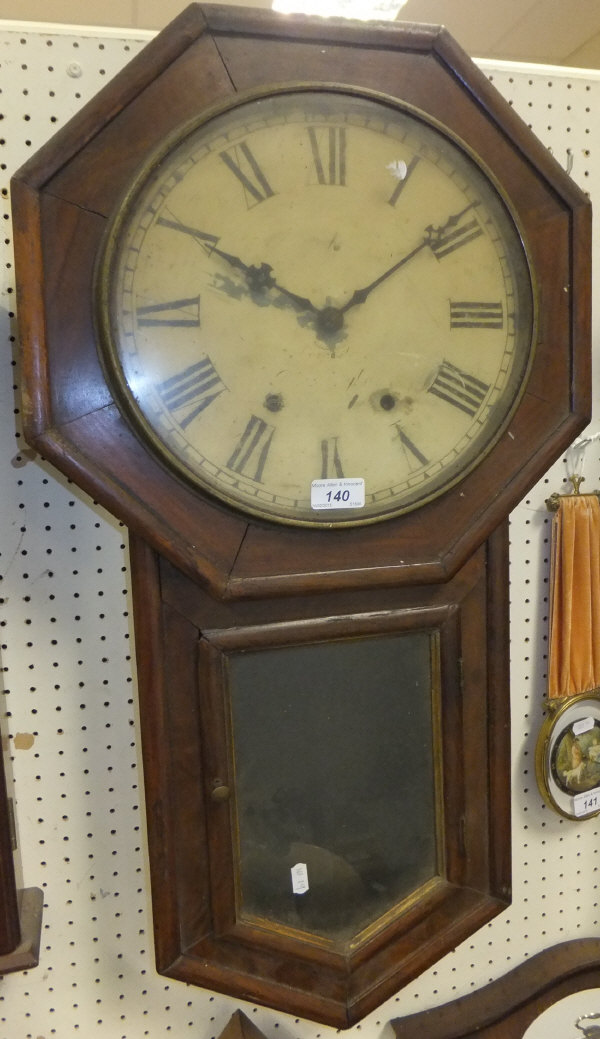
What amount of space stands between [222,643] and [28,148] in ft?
1.97

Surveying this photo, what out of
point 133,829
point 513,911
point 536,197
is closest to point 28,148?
point 536,197

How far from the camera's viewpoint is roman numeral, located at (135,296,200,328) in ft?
1.97

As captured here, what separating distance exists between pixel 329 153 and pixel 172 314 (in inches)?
7.9

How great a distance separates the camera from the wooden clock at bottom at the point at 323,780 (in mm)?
670

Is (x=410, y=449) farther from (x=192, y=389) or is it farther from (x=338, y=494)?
(x=192, y=389)

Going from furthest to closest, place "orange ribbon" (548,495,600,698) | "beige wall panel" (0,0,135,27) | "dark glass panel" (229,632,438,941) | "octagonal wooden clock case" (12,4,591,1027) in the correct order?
1. "beige wall panel" (0,0,135,27)
2. "orange ribbon" (548,495,600,698)
3. "dark glass panel" (229,632,438,941)
4. "octagonal wooden clock case" (12,4,591,1027)

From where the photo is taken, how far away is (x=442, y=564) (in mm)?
675

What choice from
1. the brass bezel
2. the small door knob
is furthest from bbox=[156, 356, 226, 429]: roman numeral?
the brass bezel

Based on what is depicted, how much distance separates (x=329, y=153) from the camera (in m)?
0.63

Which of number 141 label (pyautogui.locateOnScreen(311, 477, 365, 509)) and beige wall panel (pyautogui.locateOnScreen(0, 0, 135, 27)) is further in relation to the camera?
beige wall panel (pyautogui.locateOnScreen(0, 0, 135, 27))

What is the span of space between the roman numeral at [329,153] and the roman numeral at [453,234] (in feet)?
0.33

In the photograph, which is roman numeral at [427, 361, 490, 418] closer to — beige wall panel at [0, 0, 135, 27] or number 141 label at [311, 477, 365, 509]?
number 141 label at [311, 477, 365, 509]

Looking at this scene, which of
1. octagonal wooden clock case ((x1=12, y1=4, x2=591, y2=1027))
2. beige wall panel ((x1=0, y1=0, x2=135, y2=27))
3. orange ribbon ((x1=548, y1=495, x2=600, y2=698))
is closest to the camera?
octagonal wooden clock case ((x1=12, y1=4, x2=591, y2=1027))

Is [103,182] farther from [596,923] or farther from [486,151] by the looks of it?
[596,923]
